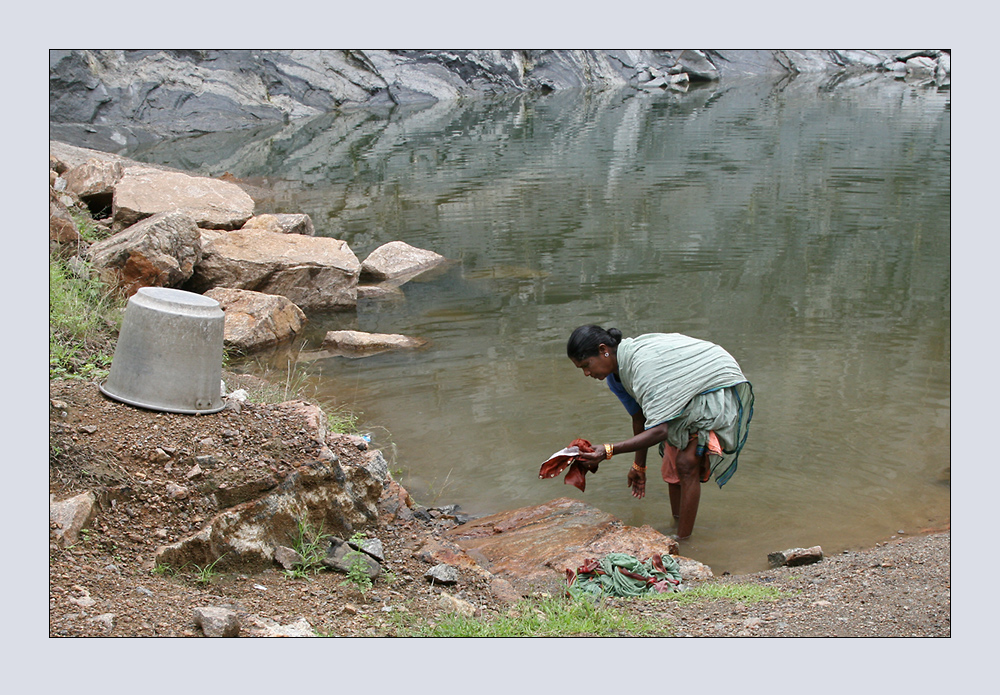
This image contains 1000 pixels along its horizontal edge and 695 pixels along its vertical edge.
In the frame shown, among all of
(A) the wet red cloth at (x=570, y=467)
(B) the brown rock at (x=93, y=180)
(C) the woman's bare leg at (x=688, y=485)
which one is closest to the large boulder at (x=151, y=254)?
(B) the brown rock at (x=93, y=180)

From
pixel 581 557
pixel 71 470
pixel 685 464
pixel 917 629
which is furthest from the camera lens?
pixel 685 464

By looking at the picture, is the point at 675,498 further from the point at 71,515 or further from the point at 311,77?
the point at 311,77

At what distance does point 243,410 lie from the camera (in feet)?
14.2

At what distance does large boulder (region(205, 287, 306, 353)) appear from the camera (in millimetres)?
7426

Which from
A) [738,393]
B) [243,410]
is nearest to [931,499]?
[738,393]

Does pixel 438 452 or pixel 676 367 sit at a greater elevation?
pixel 676 367

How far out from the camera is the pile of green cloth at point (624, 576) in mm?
3814

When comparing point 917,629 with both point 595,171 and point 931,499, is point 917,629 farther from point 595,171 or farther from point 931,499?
point 595,171

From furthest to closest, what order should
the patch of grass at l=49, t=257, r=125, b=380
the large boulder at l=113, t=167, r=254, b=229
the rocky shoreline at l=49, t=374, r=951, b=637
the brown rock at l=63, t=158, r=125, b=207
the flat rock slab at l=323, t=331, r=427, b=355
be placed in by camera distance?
the brown rock at l=63, t=158, r=125, b=207
the large boulder at l=113, t=167, r=254, b=229
the flat rock slab at l=323, t=331, r=427, b=355
the patch of grass at l=49, t=257, r=125, b=380
the rocky shoreline at l=49, t=374, r=951, b=637

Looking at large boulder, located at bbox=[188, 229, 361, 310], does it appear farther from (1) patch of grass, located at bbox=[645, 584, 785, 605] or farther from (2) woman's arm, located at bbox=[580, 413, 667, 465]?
(1) patch of grass, located at bbox=[645, 584, 785, 605]

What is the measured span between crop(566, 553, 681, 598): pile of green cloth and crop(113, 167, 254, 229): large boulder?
6.95 m

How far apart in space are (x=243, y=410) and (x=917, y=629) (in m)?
3.10

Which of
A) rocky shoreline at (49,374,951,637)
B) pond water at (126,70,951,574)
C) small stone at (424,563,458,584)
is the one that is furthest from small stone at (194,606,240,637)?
pond water at (126,70,951,574)

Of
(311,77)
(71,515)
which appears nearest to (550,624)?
(71,515)
